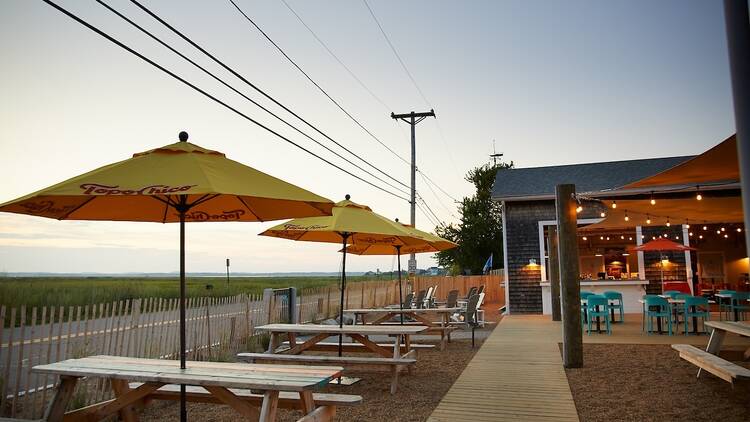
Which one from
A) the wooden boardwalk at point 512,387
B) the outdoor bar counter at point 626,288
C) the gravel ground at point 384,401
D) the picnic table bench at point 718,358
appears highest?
the outdoor bar counter at point 626,288

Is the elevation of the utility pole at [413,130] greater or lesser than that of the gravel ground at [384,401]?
greater

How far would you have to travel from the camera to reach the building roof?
17.7 meters

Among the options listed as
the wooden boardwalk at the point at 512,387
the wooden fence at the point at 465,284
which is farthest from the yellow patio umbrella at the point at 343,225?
the wooden fence at the point at 465,284

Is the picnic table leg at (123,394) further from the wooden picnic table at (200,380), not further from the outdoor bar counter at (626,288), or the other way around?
the outdoor bar counter at (626,288)

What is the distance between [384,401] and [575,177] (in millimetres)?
15277

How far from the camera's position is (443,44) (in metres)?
15.8

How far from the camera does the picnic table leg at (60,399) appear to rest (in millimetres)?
4410

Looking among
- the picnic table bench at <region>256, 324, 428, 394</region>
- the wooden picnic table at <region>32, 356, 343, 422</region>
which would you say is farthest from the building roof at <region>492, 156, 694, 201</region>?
the wooden picnic table at <region>32, 356, 343, 422</region>

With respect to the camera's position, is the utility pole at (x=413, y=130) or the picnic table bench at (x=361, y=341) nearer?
the picnic table bench at (x=361, y=341)

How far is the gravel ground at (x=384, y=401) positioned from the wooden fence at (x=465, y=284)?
14937 millimetres

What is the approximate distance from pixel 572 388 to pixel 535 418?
1653 millimetres

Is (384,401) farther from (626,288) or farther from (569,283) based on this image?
(626,288)

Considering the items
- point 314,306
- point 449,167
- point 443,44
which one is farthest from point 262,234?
point 449,167

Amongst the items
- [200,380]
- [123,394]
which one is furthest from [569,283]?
[123,394]
